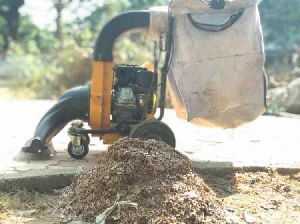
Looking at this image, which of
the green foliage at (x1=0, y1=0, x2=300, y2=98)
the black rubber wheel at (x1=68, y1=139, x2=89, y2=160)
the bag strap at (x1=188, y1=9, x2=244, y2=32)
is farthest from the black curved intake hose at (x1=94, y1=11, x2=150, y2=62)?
the green foliage at (x1=0, y1=0, x2=300, y2=98)

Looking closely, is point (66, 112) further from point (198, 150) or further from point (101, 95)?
point (198, 150)

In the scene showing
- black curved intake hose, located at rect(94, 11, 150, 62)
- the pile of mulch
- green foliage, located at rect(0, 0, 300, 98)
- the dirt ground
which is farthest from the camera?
green foliage, located at rect(0, 0, 300, 98)

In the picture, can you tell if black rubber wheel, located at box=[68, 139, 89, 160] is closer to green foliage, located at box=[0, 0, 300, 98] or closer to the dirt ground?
the dirt ground

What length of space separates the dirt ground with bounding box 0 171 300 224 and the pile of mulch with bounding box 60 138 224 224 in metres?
0.17

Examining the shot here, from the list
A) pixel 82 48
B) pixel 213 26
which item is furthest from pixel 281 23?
pixel 213 26

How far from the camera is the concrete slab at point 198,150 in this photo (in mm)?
4547

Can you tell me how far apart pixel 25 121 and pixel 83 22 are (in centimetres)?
1755

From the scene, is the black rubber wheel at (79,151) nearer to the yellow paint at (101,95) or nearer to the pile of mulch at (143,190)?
the yellow paint at (101,95)

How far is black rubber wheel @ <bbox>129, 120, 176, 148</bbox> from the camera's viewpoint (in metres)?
4.89

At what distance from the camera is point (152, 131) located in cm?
496

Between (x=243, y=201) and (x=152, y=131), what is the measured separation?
3.83 feet

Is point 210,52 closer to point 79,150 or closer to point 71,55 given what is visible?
point 79,150

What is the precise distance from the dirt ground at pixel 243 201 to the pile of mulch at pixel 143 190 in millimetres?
172

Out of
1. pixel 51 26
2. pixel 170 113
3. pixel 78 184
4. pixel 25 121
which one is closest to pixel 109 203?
pixel 78 184
